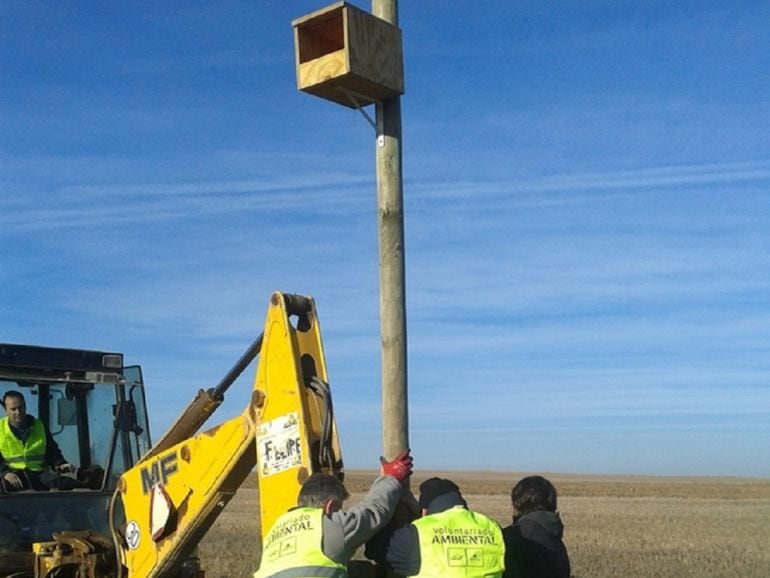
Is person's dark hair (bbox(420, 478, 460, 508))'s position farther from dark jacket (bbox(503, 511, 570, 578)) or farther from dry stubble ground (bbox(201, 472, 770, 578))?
dry stubble ground (bbox(201, 472, 770, 578))

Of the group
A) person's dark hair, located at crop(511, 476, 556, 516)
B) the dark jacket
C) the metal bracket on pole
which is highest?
the metal bracket on pole

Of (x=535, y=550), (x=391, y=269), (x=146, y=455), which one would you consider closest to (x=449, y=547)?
(x=535, y=550)

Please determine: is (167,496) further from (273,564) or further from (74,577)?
(273,564)

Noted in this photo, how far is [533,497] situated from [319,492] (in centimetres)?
125

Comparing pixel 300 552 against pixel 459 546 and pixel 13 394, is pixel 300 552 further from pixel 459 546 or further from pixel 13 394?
pixel 13 394

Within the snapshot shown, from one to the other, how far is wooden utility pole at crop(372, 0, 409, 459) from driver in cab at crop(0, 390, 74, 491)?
2755mm

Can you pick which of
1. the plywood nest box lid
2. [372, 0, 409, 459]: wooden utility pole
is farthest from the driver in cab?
the plywood nest box lid

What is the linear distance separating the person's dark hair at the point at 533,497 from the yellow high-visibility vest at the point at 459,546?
1.85 feet

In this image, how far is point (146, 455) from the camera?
625 centimetres

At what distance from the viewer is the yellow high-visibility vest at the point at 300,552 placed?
14.4ft

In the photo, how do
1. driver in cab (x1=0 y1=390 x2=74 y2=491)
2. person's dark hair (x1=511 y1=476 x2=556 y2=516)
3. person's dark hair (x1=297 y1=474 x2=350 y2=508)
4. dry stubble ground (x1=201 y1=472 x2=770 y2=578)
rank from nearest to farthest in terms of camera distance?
person's dark hair (x1=297 y1=474 x2=350 y2=508) < person's dark hair (x1=511 y1=476 x2=556 y2=516) < driver in cab (x1=0 y1=390 x2=74 y2=491) < dry stubble ground (x1=201 y1=472 x2=770 y2=578)

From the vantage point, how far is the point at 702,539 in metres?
21.5

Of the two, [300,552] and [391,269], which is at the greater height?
[391,269]

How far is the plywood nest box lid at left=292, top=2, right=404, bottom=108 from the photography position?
572 cm
